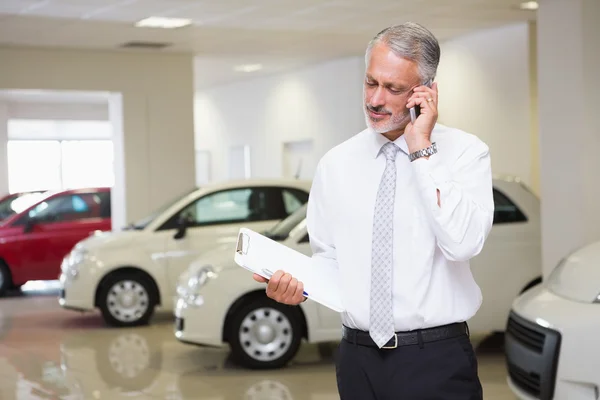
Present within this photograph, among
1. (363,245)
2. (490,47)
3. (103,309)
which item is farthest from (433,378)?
(490,47)

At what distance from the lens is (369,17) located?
11.0 m

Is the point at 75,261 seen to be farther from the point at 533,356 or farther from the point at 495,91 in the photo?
the point at 533,356

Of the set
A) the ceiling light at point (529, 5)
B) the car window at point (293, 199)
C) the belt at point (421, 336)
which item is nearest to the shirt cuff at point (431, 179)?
the belt at point (421, 336)

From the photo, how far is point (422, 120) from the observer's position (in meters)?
2.46

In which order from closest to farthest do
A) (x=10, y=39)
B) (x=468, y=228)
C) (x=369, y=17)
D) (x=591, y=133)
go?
(x=468, y=228), (x=591, y=133), (x=369, y=17), (x=10, y=39)

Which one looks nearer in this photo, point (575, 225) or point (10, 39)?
point (575, 225)

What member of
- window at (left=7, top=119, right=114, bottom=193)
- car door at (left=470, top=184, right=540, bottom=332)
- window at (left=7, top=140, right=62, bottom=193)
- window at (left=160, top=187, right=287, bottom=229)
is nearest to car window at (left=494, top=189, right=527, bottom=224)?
car door at (left=470, top=184, right=540, bottom=332)

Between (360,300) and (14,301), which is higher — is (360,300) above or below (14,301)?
above

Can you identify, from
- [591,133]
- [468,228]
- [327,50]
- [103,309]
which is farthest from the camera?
[327,50]

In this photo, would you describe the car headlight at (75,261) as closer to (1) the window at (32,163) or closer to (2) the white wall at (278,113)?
(2) the white wall at (278,113)

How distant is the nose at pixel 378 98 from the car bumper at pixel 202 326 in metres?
5.29

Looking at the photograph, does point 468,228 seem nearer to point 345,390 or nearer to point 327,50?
point 345,390

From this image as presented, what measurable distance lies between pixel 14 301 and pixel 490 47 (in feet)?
22.5

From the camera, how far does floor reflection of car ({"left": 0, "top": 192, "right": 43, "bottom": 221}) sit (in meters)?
14.2
